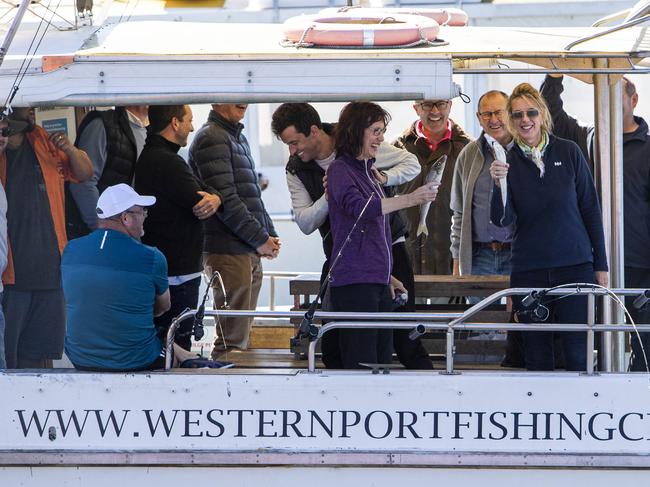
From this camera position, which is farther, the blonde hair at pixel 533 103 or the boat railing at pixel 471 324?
the blonde hair at pixel 533 103

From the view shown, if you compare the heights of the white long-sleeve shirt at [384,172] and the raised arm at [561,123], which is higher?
the raised arm at [561,123]

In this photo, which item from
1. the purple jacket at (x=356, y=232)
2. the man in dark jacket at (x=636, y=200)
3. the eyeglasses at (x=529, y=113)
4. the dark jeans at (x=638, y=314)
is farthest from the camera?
the man in dark jacket at (x=636, y=200)

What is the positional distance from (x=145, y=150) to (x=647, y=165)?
2729 millimetres

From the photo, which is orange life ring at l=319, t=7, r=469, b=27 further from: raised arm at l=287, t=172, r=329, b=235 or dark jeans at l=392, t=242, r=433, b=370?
dark jeans at l=392, t=242, r=433, b=370

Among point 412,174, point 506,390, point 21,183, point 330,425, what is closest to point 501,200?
point 412,174

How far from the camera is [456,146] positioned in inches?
281

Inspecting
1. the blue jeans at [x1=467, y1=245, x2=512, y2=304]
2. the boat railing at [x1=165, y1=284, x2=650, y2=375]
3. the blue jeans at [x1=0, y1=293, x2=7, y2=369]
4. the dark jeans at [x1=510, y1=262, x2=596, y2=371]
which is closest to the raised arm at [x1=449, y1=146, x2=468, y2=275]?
the blue jeans at [x1=467, y1=245, x2=512, y2=304]

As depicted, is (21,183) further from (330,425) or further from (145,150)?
(330,425)

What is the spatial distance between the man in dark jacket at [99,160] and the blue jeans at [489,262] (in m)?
2.09

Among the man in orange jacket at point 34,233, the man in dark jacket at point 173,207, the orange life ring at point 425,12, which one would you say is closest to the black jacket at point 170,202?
the man in dark jacket at point 173,207

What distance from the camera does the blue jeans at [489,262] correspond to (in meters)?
6.84

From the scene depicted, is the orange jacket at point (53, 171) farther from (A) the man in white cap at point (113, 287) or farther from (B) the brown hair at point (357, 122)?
(B) the brown hair at point (357, 122)

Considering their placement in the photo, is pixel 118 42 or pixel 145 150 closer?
pixel 118 42

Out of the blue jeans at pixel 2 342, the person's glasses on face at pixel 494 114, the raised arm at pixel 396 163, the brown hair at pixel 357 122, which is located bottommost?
the blue jeans at pixel 2 342
